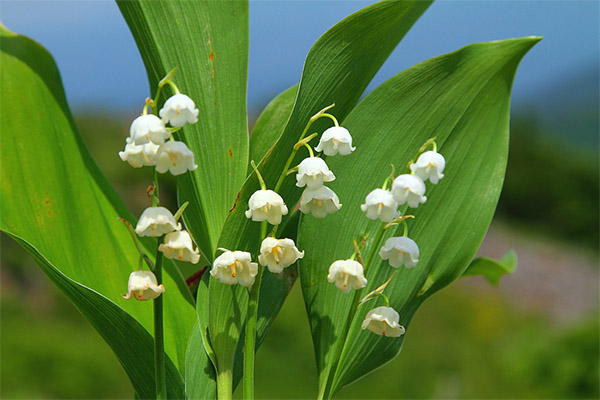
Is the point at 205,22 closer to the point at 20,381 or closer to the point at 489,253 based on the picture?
the point at 20,381

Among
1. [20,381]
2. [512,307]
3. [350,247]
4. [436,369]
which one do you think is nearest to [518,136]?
[512,307]

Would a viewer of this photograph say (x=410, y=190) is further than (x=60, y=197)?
No

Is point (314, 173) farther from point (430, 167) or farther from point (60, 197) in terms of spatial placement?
point (60, 197)

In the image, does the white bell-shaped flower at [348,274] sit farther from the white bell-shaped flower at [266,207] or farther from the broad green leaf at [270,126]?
the broad green leaf at [270,126]

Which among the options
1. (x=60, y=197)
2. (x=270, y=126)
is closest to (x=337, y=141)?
(x=270, y=126)

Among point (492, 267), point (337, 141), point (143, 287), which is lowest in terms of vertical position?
point (492, 267)

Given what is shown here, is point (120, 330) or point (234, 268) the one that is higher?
point (234, 268)

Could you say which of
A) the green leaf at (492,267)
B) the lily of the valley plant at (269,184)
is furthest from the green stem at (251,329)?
→ the green leaf at (492,267)
